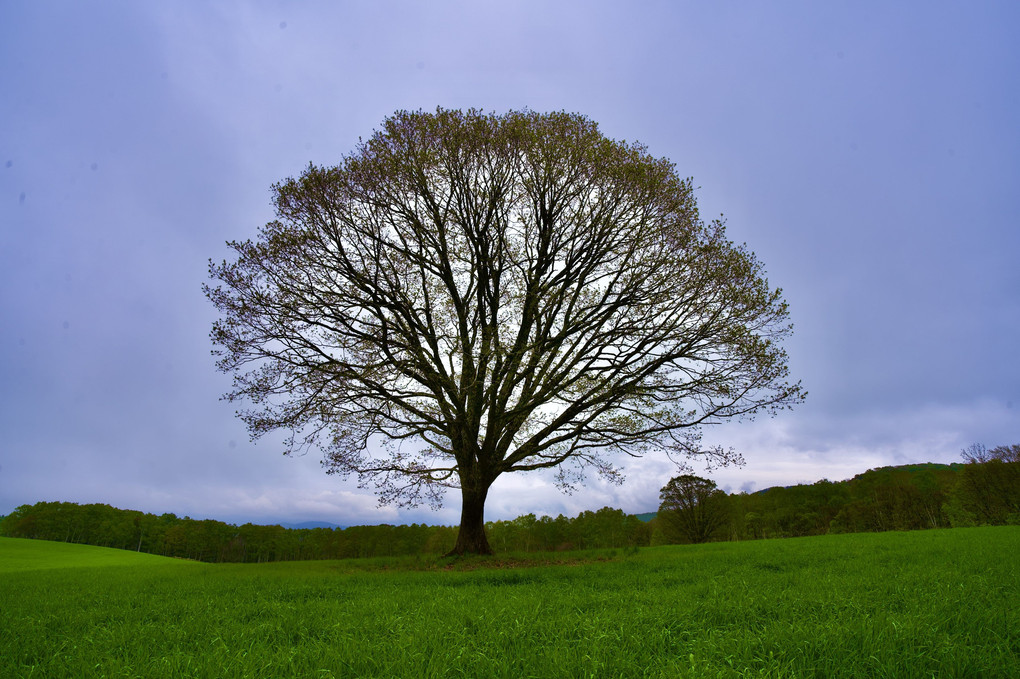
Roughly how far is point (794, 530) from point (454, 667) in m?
64.1

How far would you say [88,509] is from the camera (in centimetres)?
7550

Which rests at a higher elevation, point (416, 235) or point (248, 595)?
point (416, 235)

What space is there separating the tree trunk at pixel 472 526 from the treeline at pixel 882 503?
36022mm

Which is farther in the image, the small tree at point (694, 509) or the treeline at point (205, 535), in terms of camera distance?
the treeline at point (205, 535)

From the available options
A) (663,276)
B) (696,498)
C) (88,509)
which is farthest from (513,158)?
(88,509)

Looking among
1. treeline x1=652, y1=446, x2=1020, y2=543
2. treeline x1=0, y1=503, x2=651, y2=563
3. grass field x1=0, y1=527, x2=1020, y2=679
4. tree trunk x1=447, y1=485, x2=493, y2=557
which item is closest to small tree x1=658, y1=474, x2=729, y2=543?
treeline x1=652, y1=446, x2=1020, y2=543

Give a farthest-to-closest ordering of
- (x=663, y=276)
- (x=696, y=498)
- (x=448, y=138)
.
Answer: (x=696, y=498)
(x=448, y=138)
(x=663, y=276)

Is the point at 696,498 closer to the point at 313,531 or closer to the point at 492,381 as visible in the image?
the point at 492,381

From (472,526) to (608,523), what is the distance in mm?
44989

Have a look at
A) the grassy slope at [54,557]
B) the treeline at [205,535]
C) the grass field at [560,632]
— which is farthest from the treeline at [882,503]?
the grassy slope at [54,557]

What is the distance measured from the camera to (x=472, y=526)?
64.1 ft

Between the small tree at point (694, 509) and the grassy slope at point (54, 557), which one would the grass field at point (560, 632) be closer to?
the grassy slope at point (54, 557)

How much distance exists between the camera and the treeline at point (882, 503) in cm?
3819

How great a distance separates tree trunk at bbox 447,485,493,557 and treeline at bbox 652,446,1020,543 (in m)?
36.0
